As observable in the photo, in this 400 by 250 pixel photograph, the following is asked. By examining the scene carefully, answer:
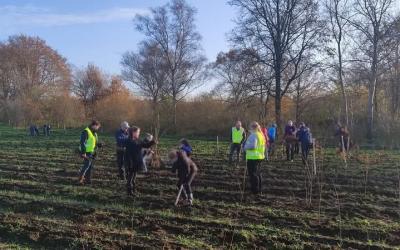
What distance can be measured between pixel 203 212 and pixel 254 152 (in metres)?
2.25

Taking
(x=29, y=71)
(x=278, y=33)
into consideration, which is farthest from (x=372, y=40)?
(x=29, y=71)

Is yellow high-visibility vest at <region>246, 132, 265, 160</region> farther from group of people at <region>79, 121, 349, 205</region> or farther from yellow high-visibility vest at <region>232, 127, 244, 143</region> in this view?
yellow high-visibility vest at <region>232, 127, 244, 143</region>

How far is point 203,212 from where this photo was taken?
945cm

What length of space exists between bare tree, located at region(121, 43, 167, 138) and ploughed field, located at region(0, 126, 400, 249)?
26.7m

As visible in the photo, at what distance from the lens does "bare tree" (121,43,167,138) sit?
1619 inches

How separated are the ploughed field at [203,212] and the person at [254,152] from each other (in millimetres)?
321

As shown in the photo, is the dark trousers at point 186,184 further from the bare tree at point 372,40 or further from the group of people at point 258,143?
the bare tree at point 372,40

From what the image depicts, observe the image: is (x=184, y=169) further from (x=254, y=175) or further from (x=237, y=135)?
(x=237, y=135)

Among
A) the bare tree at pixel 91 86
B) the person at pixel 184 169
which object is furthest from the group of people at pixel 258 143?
the bare tree at pixel 91 86

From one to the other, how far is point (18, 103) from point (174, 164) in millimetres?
45038

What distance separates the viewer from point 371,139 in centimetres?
2972

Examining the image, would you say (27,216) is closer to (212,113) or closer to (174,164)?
(174,164)

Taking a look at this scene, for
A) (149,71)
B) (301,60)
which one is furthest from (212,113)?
(301,60)

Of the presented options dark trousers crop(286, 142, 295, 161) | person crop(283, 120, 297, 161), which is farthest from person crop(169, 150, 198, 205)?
dark trousers crop(286, 142, 295, 161)
